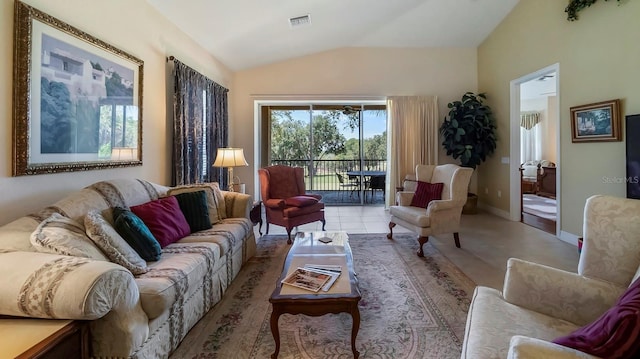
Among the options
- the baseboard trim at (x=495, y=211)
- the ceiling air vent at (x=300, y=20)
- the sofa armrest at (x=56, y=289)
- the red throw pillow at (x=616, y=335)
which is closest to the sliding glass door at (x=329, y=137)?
the baseboard trim at (x=495, y=211)

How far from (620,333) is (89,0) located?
12.0 feet

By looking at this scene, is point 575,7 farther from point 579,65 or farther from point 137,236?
point 137,236

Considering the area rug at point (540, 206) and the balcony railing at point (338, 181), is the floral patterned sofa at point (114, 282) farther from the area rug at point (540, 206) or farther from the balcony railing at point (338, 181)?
the area rug at point (540, 206)

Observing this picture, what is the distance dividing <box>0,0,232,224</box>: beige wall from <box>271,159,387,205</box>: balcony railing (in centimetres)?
310

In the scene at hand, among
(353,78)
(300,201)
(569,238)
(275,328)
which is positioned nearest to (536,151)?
(569,238)

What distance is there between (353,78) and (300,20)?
6.95 ft

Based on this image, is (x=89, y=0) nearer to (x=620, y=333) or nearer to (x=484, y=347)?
(x=484, y=347)

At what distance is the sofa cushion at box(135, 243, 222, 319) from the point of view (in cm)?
175

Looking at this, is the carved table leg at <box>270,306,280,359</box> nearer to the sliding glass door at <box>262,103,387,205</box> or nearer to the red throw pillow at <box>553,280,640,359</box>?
the red throw pillow at <box>553,280,640,359</box>

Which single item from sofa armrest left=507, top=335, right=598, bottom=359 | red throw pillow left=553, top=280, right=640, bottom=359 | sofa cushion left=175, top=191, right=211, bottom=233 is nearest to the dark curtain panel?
sofa cushion left=175, top=191, right=211, bottom=233

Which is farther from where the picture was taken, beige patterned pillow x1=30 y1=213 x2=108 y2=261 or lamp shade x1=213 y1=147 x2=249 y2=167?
lamp shade x1=213 y1=147 x2=249 y2=167

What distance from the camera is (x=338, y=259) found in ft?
8.07

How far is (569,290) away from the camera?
150 centimetres

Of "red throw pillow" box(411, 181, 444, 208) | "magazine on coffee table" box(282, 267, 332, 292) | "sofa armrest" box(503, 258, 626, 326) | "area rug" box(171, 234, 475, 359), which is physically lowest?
"area rug" box(171, 234, 475, 359)
